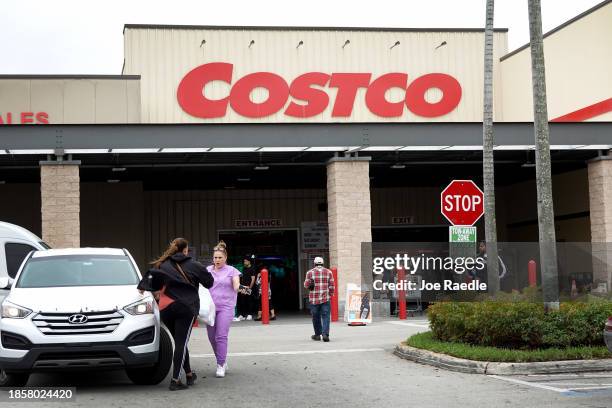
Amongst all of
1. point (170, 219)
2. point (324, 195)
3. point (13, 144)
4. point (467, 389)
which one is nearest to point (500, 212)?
point (324, 195)

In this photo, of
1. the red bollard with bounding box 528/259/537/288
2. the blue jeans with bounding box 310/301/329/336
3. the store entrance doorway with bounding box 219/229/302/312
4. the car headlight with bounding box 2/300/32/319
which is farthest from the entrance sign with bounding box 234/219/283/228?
the car headlight with bounding box 2/300/32/319

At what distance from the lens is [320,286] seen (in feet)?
60.2

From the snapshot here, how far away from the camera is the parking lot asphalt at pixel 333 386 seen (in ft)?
33.4

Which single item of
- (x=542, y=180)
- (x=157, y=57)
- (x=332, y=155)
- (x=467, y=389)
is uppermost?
(x=157, y=57)

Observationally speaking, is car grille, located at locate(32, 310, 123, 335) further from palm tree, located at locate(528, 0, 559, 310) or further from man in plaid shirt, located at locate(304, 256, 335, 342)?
man in plaid shirt, located at locate(304, 256, 335, 342)

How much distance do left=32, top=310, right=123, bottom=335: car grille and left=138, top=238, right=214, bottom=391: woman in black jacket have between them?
0.65 meters

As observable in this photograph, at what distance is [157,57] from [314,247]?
366 inches

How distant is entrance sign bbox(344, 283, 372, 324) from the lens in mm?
22516

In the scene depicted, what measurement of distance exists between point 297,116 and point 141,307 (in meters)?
23.6

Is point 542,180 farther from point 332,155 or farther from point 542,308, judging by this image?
point 332,155

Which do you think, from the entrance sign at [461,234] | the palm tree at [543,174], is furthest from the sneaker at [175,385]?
the entrance sign at [461,234]

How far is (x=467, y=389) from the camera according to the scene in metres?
11.2

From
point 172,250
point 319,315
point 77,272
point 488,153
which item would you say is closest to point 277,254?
point 488,153

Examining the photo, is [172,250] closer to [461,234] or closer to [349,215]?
[461,234]
